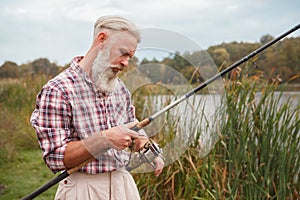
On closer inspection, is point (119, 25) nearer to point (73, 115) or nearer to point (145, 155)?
point (73, 115)

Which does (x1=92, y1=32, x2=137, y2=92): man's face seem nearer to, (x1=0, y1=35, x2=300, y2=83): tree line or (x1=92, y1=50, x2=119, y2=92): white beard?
(x1=92, y1=50, x2=119, y2=92): white beard

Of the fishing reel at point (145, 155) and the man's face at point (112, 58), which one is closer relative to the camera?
the man's face at point (112, 58)

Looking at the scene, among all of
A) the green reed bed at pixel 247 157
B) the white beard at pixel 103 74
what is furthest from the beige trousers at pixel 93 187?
the green reed bed at pixel 247 157

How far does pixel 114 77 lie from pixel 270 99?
A: 2.26 meters

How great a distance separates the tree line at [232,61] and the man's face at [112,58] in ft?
0.46

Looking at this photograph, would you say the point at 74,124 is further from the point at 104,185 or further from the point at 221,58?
the point at 221,58

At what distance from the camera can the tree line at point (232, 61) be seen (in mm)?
1818

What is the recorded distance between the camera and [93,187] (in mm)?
1766

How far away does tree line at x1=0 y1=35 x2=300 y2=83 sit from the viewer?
182 centimetres

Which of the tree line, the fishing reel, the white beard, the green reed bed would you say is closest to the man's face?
the white beard

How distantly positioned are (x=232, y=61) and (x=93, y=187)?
3179mm

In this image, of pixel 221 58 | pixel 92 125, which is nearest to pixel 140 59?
pixel 92 125

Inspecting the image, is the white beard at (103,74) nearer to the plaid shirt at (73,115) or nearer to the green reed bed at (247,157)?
the plaid shirt at (73,115)

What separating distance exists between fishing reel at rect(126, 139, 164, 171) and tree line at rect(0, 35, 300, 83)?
34 centimetres
